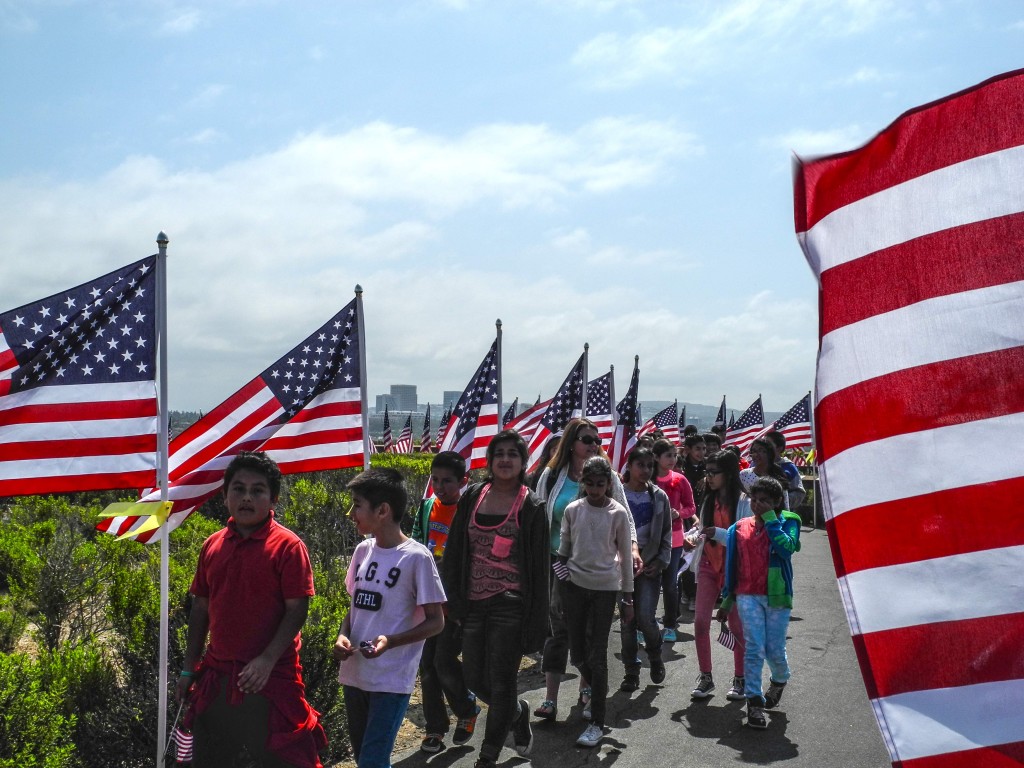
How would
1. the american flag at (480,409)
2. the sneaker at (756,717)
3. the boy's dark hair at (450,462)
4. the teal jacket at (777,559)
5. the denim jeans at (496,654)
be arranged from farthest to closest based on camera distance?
the american flag at (480,409) < the teal jacket at (777,559) < the sneaker at (756,717) < the boy's dark hair at (450,462) < the denim jeans at (496,654)

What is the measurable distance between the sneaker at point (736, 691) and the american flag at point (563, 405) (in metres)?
5.00

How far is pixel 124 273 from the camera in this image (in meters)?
5.14

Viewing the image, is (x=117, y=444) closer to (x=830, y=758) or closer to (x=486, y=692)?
(x=486, y=692)

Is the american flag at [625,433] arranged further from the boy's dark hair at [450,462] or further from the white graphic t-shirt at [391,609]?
the white graphic t-shirt at [391,609]

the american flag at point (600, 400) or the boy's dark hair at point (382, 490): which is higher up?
the american flag at point (600, 400)

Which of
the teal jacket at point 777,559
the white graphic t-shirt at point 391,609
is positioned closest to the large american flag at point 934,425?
the white graphic t-shirt at point 391,609

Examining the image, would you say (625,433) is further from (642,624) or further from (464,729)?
(464,729)

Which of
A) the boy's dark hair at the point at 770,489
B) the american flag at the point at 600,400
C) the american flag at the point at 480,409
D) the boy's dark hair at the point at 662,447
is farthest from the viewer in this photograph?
the american flag at the point at 600,400

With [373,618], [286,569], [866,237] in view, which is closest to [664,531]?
[373,618]

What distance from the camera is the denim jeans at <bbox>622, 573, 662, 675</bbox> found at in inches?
277

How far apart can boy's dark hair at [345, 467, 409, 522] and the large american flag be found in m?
2.60

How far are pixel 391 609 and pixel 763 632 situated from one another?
308 cm

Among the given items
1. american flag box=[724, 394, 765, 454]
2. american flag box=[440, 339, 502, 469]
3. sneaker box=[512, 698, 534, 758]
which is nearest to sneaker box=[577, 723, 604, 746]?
sneaker box=[512, 698, 534, 758]

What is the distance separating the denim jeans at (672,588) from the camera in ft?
27.8
